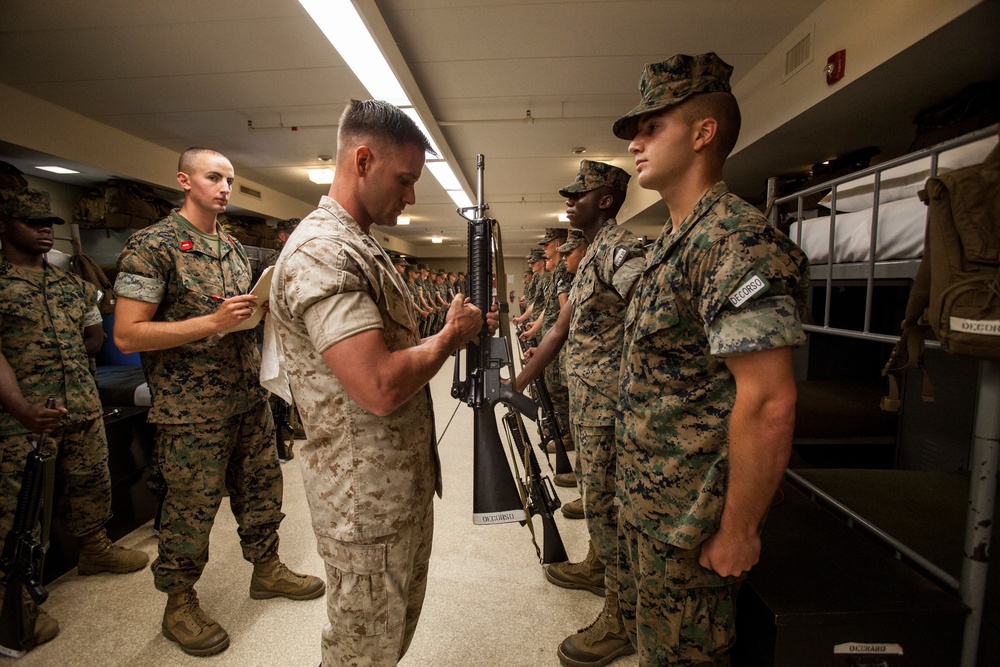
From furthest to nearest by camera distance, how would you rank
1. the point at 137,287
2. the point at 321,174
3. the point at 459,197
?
the point at 459,197
the point at 321,174
the point at 137,287

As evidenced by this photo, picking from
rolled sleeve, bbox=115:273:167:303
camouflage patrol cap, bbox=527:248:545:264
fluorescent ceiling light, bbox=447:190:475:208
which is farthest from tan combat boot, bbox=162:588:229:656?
fluorescent ceiling light, bbox=447:190:475:208

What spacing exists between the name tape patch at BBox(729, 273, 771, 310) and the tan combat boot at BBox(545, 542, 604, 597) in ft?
5.04

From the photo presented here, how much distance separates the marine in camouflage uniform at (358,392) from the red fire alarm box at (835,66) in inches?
110

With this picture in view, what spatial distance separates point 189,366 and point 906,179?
2624 millimetres

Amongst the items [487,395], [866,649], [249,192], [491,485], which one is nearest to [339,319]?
[487,395]

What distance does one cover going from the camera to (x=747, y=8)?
8.73 feet

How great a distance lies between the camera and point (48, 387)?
1957 millimetres

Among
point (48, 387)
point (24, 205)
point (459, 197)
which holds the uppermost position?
point (459, 197)

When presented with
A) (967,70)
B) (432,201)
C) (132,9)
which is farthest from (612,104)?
(432,201)

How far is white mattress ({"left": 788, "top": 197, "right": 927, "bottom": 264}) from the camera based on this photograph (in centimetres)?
134

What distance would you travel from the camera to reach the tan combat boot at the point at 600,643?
1602mm

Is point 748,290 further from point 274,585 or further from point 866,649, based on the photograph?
point 274,585

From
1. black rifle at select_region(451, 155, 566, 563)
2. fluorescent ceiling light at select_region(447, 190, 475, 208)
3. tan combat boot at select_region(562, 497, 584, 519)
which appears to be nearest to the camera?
black rifle at select_region(451, 155, 566, 563)

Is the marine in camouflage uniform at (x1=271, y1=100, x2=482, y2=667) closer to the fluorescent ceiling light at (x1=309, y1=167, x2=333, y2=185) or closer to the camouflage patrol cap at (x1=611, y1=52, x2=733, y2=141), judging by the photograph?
the camouflage patrol cap at (x1=611, y1=52, x2=733, y2=141)
